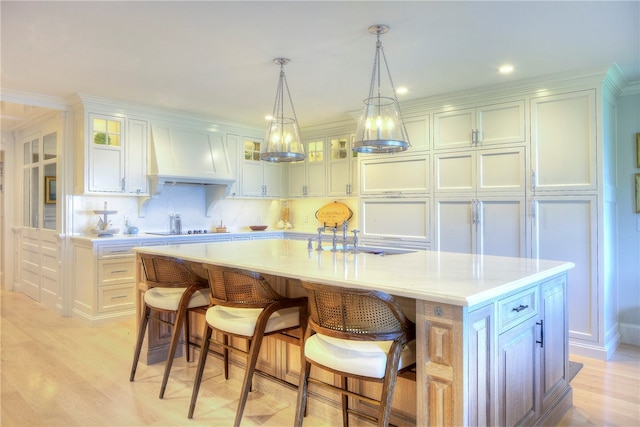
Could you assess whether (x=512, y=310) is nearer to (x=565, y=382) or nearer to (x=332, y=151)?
(x=565, y=382)

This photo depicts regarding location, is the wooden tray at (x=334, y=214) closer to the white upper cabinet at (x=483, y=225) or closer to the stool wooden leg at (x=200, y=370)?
the white upper cabinet at (x=483, y=225)

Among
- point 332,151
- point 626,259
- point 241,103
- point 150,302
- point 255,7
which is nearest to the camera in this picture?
point 255,7

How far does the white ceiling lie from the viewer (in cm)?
248

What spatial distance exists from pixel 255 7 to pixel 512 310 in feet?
7.09

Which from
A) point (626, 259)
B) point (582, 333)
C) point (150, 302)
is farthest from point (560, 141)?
point (150, 302)

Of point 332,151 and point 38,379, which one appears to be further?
point 332,151

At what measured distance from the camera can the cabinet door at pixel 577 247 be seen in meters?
3.49

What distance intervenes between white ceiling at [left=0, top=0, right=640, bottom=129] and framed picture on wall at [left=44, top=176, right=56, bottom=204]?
4.00ft

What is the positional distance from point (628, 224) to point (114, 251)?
201 inches

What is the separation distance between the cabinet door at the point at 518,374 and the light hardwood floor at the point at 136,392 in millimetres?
Result: 532

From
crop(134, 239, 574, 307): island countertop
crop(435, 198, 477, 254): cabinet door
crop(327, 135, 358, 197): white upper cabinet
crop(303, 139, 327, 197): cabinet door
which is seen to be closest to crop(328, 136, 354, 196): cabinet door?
crop(327, 135, 358, 197): white upper cabinet

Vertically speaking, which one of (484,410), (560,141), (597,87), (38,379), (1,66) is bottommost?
(38,379)

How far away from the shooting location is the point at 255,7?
244 centimetres

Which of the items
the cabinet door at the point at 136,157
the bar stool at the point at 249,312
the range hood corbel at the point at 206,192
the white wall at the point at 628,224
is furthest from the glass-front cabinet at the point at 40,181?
the white wall at the point at 628,224
